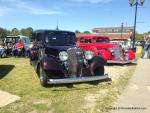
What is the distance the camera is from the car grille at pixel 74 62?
29.8 feet

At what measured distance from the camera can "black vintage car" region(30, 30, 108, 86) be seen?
877 centimetres

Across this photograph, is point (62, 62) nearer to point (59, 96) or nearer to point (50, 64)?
point (50, 64)

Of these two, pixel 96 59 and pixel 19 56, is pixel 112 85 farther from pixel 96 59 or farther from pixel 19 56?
pixel 19 56

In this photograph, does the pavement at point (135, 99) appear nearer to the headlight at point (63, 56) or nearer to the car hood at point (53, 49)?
the headlight at point (63, 56)

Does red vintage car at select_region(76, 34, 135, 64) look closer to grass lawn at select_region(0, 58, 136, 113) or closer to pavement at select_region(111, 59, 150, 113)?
grass lawn at select_region(0, 58, 136, 113)

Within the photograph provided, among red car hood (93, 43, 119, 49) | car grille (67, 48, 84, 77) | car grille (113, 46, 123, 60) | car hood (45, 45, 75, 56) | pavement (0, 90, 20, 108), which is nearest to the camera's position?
pavement (0, 90, 20, 108)

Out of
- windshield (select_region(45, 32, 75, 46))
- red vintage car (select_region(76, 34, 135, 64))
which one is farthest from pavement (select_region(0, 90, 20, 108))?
red vintage car (select_region(76, 34, 135, 64))

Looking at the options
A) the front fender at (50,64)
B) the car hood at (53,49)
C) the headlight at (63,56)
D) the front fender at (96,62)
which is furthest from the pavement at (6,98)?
the front fender at (96,62)

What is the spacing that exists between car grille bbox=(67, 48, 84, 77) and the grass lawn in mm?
449

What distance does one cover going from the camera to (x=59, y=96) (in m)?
7.64

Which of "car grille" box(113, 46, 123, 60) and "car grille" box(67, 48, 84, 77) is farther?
"car grille" box(113, 46, 123, 60)

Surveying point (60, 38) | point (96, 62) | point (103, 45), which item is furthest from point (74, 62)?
point (103, 45)

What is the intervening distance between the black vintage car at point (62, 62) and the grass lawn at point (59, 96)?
32 cm

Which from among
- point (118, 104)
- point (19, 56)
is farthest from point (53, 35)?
point (19, 56)
